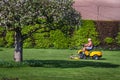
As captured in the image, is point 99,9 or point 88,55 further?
point 99,9

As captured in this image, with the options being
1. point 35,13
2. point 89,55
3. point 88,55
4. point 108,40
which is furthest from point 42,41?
point 35,13

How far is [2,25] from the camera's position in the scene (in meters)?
19.1

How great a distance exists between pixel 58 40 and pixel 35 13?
627 inches

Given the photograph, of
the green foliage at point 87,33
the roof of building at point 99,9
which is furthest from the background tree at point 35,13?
the roof of building at point 99,9

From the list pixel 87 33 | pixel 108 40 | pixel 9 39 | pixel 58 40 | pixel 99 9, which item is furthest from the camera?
pixel 99 9

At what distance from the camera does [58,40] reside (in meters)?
34.8

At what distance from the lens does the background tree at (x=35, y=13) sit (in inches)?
738

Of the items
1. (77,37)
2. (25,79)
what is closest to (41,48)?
(77,37)

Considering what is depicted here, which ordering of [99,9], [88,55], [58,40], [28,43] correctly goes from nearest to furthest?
[88,55] → [28,43] → [58,40] → [99,9]

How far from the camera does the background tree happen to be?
1875 cm

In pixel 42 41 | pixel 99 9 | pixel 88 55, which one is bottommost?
pixel 88 55

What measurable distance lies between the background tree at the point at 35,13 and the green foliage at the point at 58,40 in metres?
14.6

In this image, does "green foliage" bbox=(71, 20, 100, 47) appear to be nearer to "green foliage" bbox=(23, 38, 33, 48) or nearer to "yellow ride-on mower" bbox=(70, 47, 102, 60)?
"green foliage" bbox=(23, 38, 33, 48)

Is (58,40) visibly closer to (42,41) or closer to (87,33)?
(42,41)
